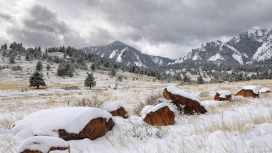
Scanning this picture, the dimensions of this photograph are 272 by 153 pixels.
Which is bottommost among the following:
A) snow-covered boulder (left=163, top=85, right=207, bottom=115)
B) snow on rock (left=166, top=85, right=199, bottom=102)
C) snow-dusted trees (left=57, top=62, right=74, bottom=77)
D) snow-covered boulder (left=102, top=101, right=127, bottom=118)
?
snow-covered boulder (left=102, top=101, right=127, bottom=118)

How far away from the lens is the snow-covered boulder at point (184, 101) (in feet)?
25.2

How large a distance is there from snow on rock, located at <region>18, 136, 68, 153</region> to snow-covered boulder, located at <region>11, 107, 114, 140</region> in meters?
0.81

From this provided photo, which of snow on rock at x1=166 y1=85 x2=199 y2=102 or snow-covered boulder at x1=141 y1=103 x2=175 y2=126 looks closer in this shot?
snow-covered boulder at x1=141 y1=103 x2=175 y2=126

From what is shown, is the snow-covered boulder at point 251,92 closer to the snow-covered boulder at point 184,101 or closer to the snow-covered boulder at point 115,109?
the snow-covered boulder at point 184,101

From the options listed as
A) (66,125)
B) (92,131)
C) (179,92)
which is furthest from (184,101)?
(66,125)

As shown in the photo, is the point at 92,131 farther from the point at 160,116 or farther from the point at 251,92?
the point at 251,92

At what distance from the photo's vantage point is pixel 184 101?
7.89 metres

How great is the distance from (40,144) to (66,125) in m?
1.02

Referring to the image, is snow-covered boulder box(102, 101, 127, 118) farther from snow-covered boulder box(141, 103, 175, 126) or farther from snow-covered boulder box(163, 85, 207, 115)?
snow-covered boulder box(163, 85, 207, 115)

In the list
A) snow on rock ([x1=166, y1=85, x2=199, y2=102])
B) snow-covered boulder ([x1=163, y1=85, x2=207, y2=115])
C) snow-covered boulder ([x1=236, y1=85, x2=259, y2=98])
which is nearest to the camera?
snow-covered boulder ([x1=163, y1=85, x2=207, y2=115])

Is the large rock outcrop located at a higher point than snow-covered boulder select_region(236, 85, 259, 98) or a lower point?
lower

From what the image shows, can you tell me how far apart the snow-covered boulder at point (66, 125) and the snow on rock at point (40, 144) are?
0.81 metres

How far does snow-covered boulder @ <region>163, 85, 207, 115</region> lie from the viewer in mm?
7688

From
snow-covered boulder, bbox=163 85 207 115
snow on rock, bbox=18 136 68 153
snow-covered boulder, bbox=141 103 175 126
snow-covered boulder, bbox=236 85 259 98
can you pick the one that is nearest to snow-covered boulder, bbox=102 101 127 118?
snow-covered boulder, bbox=141 103 175 126
